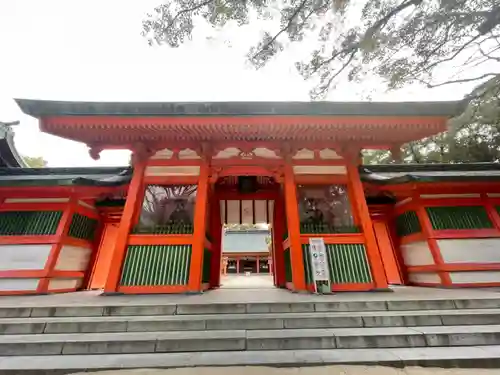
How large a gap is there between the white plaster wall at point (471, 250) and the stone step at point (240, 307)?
7.98 feet

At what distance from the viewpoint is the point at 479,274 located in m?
6.18

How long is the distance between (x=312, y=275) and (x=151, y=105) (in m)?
5.14

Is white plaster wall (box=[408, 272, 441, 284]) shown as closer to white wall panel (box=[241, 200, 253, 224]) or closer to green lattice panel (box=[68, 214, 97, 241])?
white wall panel (box=[241, 200, 253, 224])

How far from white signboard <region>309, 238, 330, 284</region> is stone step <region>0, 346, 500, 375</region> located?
2.30 meters

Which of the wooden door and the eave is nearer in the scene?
the eave

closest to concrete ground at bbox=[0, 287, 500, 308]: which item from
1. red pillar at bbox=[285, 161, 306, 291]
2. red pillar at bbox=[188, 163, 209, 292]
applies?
red pillar at bbox=[188, 163, 209, 292]

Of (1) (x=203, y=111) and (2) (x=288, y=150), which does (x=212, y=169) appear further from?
(2) (x=288, y=150)

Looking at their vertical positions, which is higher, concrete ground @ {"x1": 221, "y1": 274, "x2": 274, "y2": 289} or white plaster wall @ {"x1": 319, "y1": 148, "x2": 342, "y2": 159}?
white plaster wall @ {"x1": 319, "y1": 148, "x2": 342, "y2": 159}

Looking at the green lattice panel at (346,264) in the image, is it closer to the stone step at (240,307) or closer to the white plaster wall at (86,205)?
the stone step at (240,307)

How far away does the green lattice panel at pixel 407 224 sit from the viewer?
7152 mm

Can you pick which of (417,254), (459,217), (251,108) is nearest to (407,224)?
(417,254)

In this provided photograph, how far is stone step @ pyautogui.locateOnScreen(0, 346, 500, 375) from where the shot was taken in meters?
2.68

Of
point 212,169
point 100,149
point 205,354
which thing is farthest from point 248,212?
point 205,354

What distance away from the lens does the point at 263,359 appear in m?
2.77
